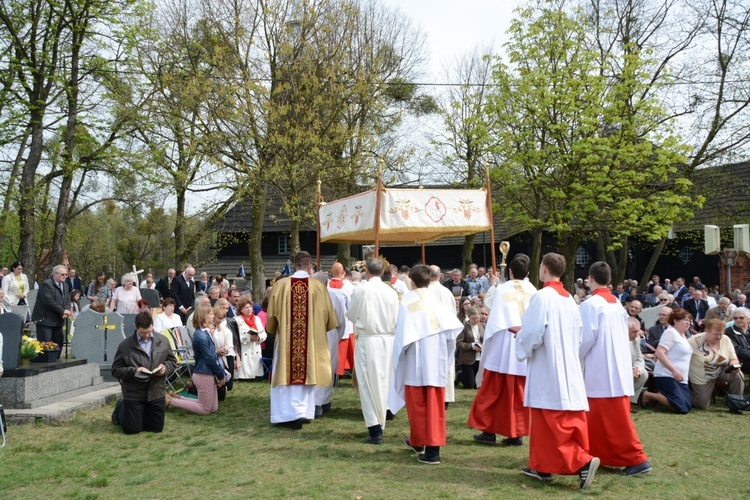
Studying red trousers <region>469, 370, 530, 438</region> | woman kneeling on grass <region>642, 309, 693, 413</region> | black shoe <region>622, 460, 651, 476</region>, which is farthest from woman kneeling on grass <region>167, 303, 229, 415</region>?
woman kneeling on grass <region>642, 309, 693, 413</region>

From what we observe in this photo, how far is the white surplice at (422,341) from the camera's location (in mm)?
6922

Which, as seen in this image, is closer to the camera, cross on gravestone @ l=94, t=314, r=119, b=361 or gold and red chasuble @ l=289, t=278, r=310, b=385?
gold and red chasuble @ l=289, t=278, r=310, b=385

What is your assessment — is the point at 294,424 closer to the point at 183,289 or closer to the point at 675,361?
the point at 675,361

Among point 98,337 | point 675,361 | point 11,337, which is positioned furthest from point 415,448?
point 98,337

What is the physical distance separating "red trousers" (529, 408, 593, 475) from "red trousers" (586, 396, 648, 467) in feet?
1.24

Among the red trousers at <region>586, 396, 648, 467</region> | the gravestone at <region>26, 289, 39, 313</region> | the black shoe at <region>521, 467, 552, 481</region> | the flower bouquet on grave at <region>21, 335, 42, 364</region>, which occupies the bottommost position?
the black shoe at <region>521, 467, 552, 481</region>

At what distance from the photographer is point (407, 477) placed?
21.0 feet

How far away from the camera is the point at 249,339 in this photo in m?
12.2

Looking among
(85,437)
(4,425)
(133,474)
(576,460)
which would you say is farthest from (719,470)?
(4,425)

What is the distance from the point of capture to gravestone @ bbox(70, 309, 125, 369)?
37.3 ft

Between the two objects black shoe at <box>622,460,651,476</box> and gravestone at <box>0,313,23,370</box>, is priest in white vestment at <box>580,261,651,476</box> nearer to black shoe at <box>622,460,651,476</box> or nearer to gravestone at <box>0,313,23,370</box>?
black shoe at <box>622,460,651,476</box>

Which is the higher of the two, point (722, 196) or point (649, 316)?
point (722, 196)

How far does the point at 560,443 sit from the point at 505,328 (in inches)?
77.2

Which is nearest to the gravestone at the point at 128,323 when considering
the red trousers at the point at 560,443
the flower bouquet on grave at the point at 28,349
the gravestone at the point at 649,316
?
the flower bouquet on grave at the point at 28,349
